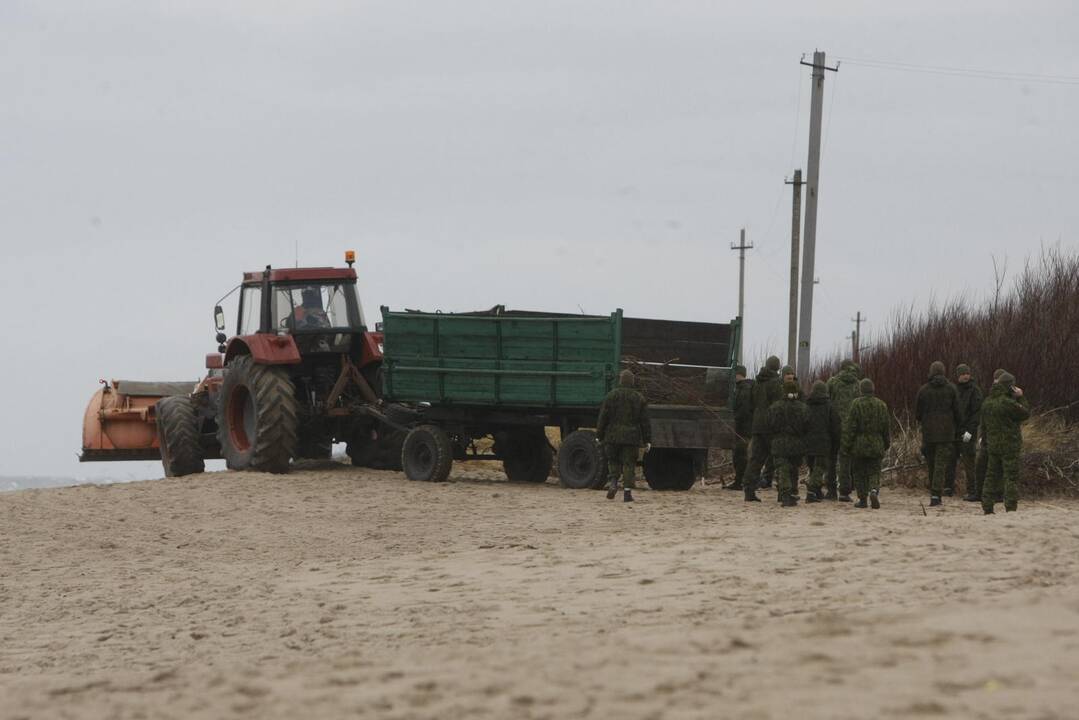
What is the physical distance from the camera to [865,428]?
15.7 m

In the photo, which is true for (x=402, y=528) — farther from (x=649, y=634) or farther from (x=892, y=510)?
(x=649, y=634)

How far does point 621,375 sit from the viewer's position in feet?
52.4

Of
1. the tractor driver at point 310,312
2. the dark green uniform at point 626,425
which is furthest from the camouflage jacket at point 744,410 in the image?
the tractor driver at point 310,312

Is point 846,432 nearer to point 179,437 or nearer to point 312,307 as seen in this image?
point 312,307

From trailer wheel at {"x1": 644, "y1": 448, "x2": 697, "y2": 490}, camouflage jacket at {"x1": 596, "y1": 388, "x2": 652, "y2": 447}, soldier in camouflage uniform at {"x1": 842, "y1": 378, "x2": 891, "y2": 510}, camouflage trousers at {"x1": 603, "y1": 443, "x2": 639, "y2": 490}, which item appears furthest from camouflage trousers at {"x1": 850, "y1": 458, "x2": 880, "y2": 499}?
trailer wheel at {"x1": 644, "y1": 448, "x2": 697, "y2": 490}

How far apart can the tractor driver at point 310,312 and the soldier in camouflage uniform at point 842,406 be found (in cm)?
650

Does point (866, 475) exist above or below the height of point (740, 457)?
below

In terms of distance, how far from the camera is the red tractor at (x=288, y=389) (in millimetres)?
18906

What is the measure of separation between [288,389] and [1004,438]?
8.46 metres

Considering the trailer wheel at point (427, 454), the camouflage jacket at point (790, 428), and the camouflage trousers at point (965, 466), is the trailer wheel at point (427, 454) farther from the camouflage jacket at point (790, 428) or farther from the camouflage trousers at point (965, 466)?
the camouflage trousers at point (965, 466)

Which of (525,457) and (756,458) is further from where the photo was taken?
(525,457)

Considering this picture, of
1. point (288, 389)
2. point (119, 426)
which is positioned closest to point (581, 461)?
point (288, 389)

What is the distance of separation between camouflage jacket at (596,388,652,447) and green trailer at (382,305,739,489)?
121 centimetres

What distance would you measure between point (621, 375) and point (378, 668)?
9102mm
